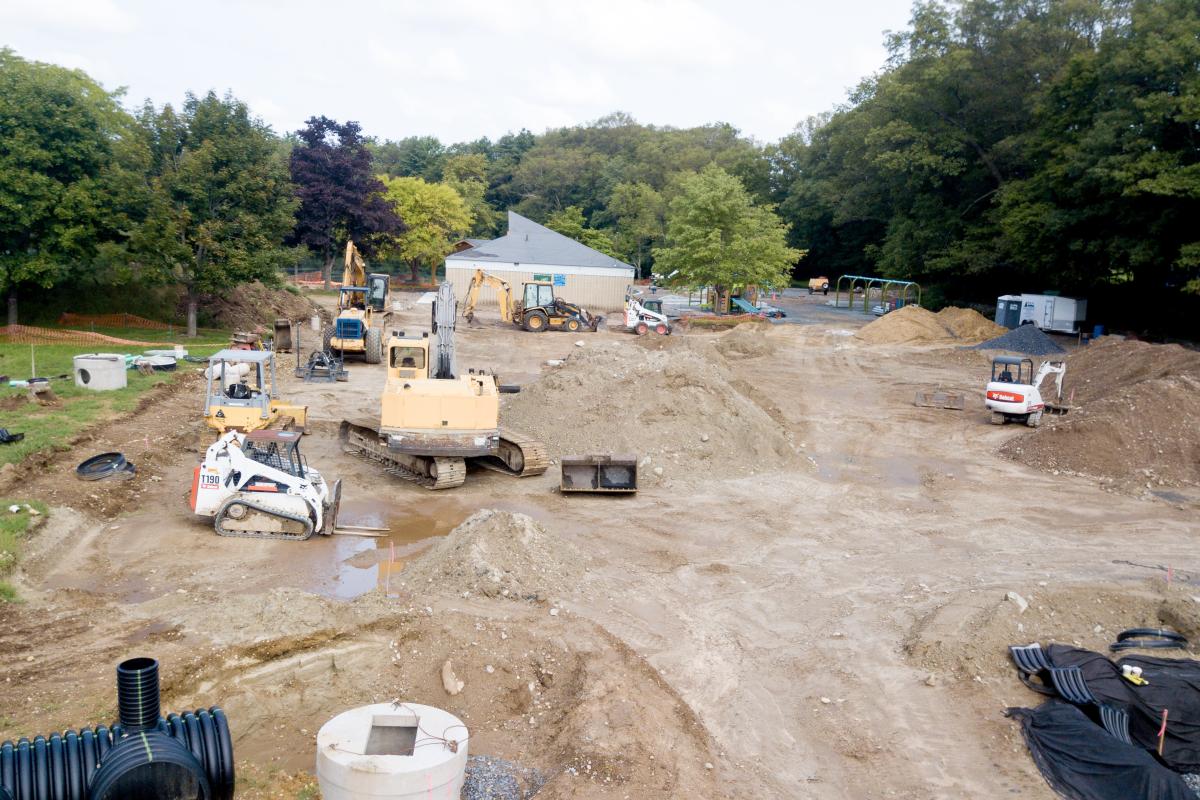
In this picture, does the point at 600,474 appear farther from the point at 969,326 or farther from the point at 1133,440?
the point at 969,326

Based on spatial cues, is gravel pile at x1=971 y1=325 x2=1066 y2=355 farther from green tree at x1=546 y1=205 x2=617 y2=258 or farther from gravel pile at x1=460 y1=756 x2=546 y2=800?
green tree at x1=546 y1=205 x2=617 y2=258

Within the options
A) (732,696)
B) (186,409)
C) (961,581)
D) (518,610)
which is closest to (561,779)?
(732,696)

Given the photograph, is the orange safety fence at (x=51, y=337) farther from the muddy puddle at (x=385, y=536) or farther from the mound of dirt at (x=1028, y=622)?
the mound of dirt at (x=1028, y=622)

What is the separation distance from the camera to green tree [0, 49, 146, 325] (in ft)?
88.8

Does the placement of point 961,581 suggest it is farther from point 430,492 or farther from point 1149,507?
point 430,492

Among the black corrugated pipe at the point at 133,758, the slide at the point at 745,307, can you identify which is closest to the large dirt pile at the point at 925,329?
the slide at the point at 745,307

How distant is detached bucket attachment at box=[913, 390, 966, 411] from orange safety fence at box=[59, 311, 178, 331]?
2525cm

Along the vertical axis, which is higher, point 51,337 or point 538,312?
point 538,312

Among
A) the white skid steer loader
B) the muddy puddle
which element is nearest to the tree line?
the muddy puddle

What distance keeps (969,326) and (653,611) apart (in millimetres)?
34151

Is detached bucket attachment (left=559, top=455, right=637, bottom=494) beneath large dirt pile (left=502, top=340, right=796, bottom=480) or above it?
beneath

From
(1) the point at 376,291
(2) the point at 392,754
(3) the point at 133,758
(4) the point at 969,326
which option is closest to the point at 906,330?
(4) the point at 969,326

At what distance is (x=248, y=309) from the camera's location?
35.9 meters

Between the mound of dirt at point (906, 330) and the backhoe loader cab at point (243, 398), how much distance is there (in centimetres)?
2824
